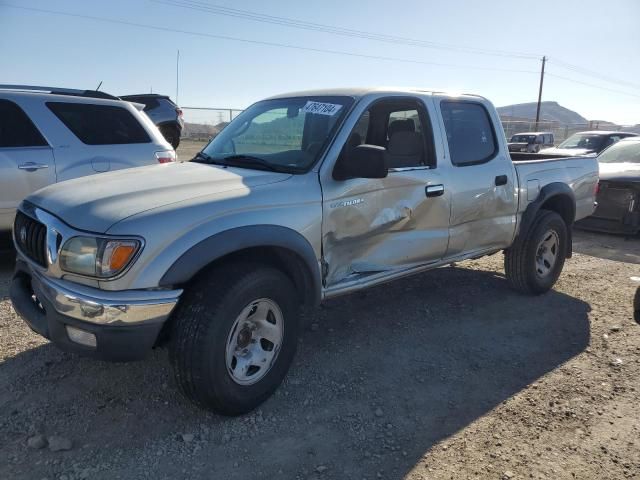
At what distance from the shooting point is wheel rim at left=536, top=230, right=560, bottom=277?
5.32 metres

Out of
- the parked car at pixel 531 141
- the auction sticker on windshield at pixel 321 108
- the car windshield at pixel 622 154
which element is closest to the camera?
the auction sticker on windshield at pixel 321 108

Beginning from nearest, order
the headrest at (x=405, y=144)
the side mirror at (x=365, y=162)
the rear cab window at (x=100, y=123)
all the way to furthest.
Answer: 1. the side mirror at (x=365, y=162)
2. the headrest at (x=405, y=144)
3. the rear cab window at (x=100, y=123)

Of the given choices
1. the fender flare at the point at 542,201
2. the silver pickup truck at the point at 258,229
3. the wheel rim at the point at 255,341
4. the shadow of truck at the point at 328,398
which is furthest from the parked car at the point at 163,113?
the wheel rim at the point at 255,341

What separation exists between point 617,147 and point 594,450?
8595 mm

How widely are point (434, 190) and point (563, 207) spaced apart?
7.42ft

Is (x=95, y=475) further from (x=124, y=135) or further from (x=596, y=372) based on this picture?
(x=124, y=135)

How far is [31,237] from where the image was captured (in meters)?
3.00

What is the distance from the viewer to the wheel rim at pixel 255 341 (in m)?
2.95

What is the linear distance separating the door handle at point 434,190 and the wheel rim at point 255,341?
159 centimetres

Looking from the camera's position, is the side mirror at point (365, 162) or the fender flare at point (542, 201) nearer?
the side mirror at point (365, 162)

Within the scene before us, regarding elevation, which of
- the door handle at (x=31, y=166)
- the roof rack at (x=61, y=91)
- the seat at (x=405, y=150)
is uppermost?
the roof rack at (x=61, y=91)

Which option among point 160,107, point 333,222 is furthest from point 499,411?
point 160,107

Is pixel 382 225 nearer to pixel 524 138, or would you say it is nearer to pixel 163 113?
pixel 163 113

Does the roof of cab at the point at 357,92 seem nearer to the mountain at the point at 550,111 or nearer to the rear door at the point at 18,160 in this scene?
the rear door at the point at 18,160
